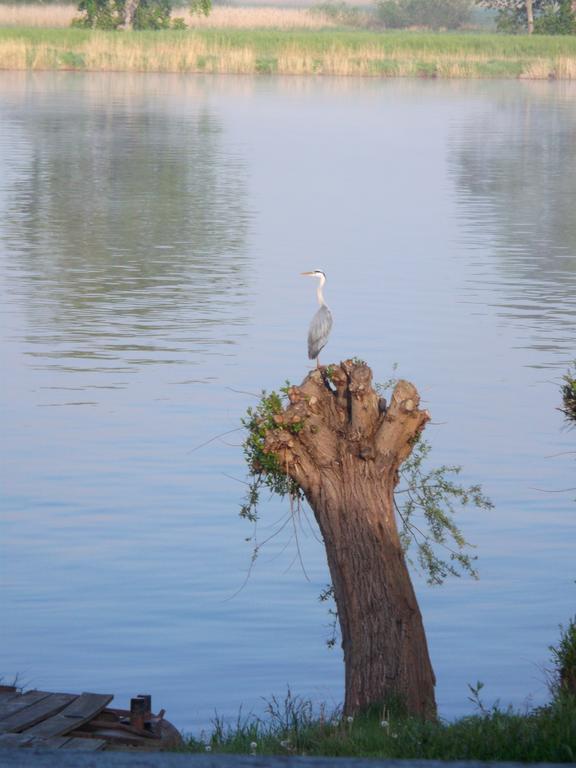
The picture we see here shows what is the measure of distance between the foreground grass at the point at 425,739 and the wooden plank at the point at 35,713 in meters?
0.64

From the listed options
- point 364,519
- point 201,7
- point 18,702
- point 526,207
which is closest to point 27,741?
point 18,702

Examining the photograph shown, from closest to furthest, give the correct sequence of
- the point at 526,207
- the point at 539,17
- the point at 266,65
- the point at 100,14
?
the point at 526,207 → the point at 266,65 → the point at 100,14 → the point at 539,17

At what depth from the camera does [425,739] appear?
6.67 metres

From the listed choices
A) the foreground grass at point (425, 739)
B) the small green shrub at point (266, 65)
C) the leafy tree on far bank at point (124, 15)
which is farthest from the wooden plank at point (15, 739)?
the leafy tree on far bank at point (124, 15)

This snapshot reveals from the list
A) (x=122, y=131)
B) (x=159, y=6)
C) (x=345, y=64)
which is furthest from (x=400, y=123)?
(x=159, y=6)

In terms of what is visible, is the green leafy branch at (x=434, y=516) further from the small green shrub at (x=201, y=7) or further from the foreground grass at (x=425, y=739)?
the small green shrub at (x=201, y=7)

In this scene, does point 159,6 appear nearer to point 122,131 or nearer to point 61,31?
point 61,31

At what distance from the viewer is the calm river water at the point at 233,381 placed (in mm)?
10516

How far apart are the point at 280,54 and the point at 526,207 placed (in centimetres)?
→ 4406

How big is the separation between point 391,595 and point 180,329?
12365 millimetres

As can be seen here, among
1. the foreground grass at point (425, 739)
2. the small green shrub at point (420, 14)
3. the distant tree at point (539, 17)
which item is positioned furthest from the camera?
the small green shrub at point (420, 14)

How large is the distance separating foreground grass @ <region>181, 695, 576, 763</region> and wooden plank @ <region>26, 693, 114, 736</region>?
0.47 m

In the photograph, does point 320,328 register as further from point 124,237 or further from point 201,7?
point 201,7

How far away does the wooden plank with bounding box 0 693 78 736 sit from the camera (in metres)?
7.33
